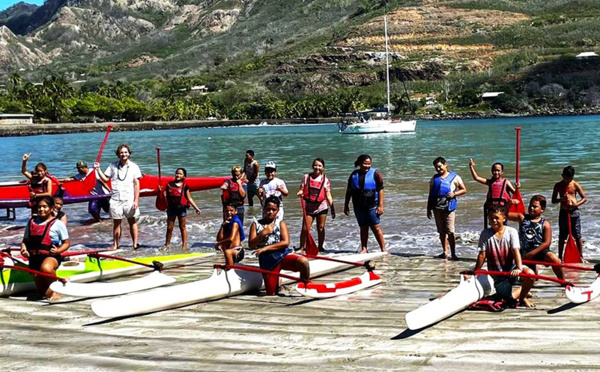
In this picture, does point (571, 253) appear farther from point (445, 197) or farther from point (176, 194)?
point (176, 194)

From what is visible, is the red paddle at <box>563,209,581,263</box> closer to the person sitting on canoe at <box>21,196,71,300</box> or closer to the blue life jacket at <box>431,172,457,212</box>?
the blue life jacket at <box>431,172,457,212</box>

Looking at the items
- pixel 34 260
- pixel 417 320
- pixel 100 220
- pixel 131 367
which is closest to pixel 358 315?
pixel 417 320

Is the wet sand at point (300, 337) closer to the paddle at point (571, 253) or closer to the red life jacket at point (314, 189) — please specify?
the paddle at point (571, 253)

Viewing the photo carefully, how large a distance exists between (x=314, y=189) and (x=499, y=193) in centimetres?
316

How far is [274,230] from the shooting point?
9.10 m

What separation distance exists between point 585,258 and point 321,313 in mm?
5763

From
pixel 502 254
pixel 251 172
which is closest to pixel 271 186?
pixel 251 172

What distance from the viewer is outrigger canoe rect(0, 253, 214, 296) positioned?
31.9 feet

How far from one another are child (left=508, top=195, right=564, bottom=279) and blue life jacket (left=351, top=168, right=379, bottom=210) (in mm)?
3437

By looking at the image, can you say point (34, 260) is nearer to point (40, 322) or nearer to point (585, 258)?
point (40, 322)

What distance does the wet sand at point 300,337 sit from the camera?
21.7 ft

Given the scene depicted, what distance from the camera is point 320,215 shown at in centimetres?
1285

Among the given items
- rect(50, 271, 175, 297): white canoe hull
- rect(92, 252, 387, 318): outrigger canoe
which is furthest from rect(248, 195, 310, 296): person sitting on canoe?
rect(50, 271, 175, 297): white canoe hull

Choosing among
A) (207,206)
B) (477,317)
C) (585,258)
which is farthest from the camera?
(207,206)
